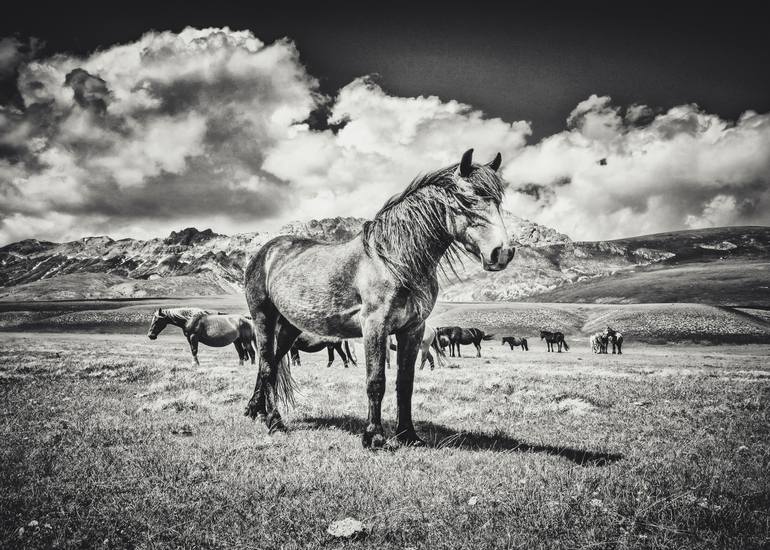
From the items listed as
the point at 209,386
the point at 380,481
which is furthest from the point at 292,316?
the point at 209,386

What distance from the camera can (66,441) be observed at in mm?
5668

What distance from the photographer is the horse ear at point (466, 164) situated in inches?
204

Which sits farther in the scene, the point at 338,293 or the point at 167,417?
the point at 167,417

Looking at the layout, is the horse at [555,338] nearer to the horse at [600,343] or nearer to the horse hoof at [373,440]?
the horse at [600,343]

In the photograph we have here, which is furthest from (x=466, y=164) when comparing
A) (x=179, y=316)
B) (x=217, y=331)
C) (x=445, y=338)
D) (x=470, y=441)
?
(x=445, y=338)

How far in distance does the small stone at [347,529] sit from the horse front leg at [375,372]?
2142 mm

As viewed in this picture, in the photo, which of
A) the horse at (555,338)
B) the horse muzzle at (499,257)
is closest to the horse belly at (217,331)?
the horse muzzle at (499,257)

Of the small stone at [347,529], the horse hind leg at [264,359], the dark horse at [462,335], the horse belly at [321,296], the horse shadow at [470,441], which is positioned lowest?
the dark horse at [462,335]

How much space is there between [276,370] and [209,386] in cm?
460

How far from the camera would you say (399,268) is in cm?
543

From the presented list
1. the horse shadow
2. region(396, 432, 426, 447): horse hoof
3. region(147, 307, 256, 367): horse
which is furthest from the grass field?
region(147, 307, 256, 367): horse

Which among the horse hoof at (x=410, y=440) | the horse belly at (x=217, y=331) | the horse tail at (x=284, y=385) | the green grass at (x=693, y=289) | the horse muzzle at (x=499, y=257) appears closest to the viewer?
the horse muzzle at (x=499, y=257)

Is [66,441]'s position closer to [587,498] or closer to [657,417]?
[587,498]

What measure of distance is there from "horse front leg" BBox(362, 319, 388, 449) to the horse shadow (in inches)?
34.8
